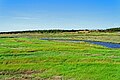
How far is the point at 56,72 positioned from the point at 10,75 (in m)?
4.89

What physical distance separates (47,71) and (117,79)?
8016 mm

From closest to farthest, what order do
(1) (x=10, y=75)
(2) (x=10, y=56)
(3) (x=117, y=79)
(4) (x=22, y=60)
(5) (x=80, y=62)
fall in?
(3) (x=117, y=79), (1) (x=10, y=75), (5) (x=80, y=62), (4) (x=22, y=60), (2) (x=10, y=56)

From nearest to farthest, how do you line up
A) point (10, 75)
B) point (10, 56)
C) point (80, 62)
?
point (10, 75), point (80, 62), point (10, 56)

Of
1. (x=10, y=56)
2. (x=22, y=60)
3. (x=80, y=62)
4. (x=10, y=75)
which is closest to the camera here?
(x=10, y=75)

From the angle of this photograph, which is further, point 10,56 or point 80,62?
point 10,56

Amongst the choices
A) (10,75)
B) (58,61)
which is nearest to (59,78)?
(10,75)

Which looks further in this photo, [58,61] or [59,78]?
[58,61]

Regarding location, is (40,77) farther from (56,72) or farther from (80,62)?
(80,62)

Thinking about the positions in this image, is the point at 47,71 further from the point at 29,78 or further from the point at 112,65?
the point at 112,65

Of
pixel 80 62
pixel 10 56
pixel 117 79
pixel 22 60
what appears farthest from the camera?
pixel 10 56

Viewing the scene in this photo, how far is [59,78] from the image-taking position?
3222 centimetres

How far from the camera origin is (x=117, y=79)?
31.0m

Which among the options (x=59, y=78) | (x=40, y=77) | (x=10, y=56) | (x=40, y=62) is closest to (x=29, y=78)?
(x=40, y=77)

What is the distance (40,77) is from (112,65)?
8.60 metres
